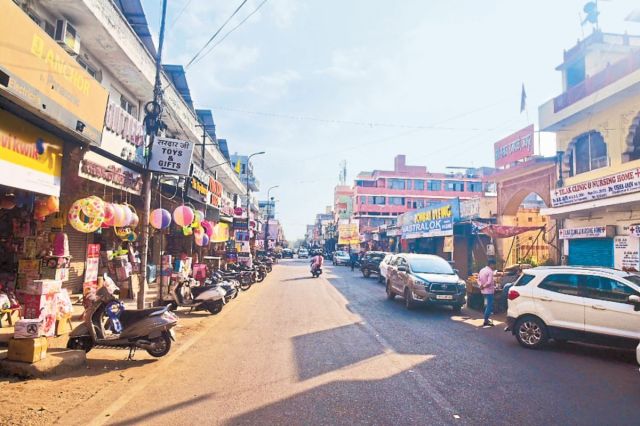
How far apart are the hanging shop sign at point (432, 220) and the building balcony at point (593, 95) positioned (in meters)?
9.19

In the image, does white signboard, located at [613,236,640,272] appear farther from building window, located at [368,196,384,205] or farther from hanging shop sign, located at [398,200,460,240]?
building window, located at [368,196,384,205]

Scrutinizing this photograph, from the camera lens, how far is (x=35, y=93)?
7352 mm

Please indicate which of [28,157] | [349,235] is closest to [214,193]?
[28,157]

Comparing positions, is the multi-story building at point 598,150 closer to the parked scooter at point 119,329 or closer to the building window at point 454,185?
the parked scooter at point 119,329

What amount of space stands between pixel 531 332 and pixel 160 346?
7.23 m

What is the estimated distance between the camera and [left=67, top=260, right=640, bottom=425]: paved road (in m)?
4.84

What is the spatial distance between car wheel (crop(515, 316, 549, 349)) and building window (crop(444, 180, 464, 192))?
7685cm

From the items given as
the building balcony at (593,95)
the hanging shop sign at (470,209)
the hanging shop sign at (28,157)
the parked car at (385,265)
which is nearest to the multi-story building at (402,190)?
the hanging shop sign at (470,209)

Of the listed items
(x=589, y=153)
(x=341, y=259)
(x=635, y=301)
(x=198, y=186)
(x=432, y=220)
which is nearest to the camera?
(x=635, y=301)

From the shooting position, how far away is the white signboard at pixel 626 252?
1447 centimetres

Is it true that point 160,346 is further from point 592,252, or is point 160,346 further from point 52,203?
point 592,252

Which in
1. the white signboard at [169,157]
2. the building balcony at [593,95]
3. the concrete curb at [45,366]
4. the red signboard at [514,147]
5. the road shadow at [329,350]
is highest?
the building balcony at [593,95]

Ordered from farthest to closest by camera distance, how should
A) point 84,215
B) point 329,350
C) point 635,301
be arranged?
point 84,215 → point 329,350 → point 635,301

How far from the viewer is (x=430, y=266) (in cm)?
1526
